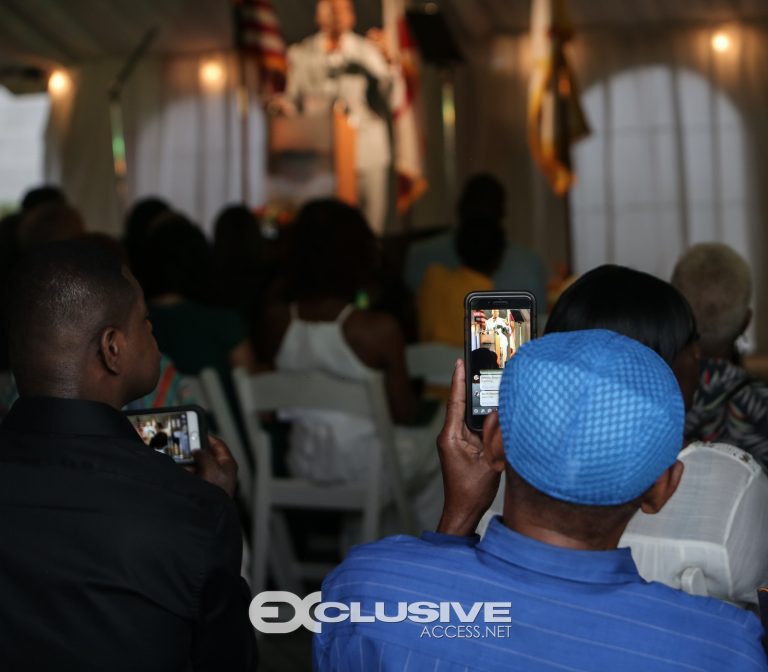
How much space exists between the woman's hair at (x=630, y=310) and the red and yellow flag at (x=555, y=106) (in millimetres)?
4392

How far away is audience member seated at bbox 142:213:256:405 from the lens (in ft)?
8.70

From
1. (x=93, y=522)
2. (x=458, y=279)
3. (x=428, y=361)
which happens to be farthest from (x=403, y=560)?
(x=458, y=279)

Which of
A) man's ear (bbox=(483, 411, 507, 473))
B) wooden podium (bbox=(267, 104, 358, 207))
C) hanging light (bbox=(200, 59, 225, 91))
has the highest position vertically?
hanging light (bbox=(200, 59, 225, 91))

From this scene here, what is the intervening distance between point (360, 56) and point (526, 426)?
20.2 feet

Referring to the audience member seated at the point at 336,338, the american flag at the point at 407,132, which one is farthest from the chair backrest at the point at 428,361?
the american flag at the point at 407,132

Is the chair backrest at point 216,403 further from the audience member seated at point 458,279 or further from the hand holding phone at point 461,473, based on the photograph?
the hand holding phone at point 461,473

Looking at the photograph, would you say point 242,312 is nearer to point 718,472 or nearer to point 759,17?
point 718,472

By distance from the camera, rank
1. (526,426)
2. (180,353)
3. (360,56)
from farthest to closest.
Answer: (360,56) < (180,353) < (526,426)

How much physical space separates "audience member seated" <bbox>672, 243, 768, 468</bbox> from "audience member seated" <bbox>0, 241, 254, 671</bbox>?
802mm

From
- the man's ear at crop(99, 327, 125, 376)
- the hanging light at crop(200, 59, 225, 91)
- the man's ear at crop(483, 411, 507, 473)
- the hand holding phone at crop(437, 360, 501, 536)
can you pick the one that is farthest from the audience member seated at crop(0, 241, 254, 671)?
the hanging light at crop(200, 59, 225, 91)

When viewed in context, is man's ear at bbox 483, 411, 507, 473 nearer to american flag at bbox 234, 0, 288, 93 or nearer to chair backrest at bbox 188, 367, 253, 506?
chair backrest at bbox 188, 367, 253, 506

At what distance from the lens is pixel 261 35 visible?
21.8ft

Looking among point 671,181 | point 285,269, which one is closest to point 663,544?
point 285,269

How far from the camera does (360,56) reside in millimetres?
6691
